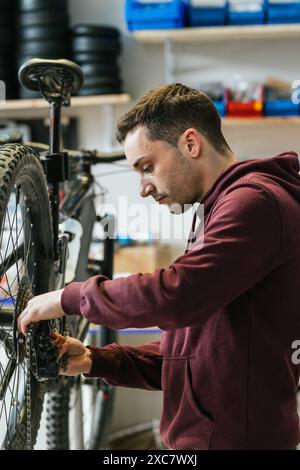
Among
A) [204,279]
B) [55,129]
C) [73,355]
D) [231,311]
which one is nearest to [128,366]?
[73,355]

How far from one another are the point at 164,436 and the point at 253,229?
46 centimetres

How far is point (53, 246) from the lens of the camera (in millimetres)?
1346

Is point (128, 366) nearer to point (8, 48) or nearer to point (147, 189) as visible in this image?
point (147, 189)

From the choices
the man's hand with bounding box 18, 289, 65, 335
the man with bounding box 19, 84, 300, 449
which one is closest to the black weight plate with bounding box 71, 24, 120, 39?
the man with bounding box 19, 84, 300, 449

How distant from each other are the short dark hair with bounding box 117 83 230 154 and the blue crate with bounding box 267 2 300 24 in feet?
5.84

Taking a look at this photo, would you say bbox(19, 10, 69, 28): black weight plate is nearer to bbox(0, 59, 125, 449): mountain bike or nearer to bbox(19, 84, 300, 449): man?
bbox(0, 59, 125, 449): mountain bike

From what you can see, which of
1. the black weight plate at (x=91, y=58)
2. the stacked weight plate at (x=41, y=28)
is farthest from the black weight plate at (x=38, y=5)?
the black weight plate at (x=91, y=58)

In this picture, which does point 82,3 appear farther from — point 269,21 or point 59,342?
point 59,342

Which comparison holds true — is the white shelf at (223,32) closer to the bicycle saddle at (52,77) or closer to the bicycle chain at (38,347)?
the bicycle saddle at (52,77)

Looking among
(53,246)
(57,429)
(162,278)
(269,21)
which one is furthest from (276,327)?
(269,21)

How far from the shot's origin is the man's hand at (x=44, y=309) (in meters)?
0.98

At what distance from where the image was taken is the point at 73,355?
1.21 m

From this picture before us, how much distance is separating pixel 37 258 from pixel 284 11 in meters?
1.93

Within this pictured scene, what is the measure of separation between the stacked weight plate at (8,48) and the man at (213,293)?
72.9 inches
